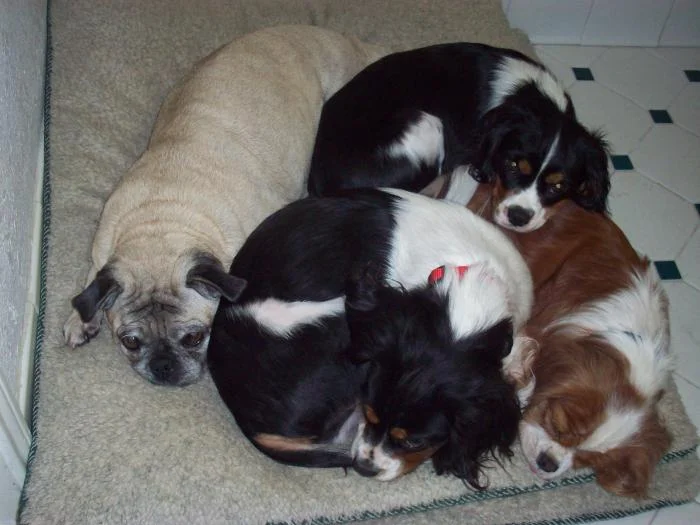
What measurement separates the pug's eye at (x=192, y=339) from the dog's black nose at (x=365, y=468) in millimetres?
714

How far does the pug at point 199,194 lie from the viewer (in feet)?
8.03

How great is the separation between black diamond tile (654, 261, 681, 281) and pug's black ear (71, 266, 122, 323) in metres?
2.85

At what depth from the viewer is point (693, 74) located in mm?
5066

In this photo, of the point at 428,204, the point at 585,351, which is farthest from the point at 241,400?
the point at 585,351

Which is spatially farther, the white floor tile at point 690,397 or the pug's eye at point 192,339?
the white floor tile at point 690,397

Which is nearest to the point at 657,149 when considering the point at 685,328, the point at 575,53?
the point at 575,53

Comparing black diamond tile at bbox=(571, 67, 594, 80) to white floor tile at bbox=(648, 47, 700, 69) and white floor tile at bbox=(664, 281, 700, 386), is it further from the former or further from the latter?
white floor tile at bbox=(664, 281, 700, 386)

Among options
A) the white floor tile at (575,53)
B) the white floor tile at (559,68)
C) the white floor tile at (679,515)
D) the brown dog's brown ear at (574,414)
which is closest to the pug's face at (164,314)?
the brown dog's brown ear at (574,414)

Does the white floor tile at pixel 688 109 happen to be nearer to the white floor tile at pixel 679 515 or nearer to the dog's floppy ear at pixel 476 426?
the white floor tile at pixel 679 515

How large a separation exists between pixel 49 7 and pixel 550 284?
2680 mm

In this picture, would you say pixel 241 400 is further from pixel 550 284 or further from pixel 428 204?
pixel 550 284

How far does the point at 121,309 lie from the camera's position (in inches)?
97.7

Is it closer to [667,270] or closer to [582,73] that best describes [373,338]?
[667,270]

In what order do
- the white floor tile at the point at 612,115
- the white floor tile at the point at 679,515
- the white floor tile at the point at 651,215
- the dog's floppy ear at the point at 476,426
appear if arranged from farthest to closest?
the white floor tile at the point at 612,115
the white floor tile at the point at 651,215
the white floor tile at the point at 679,515
the dog's floppy ear at the point at 476,426
